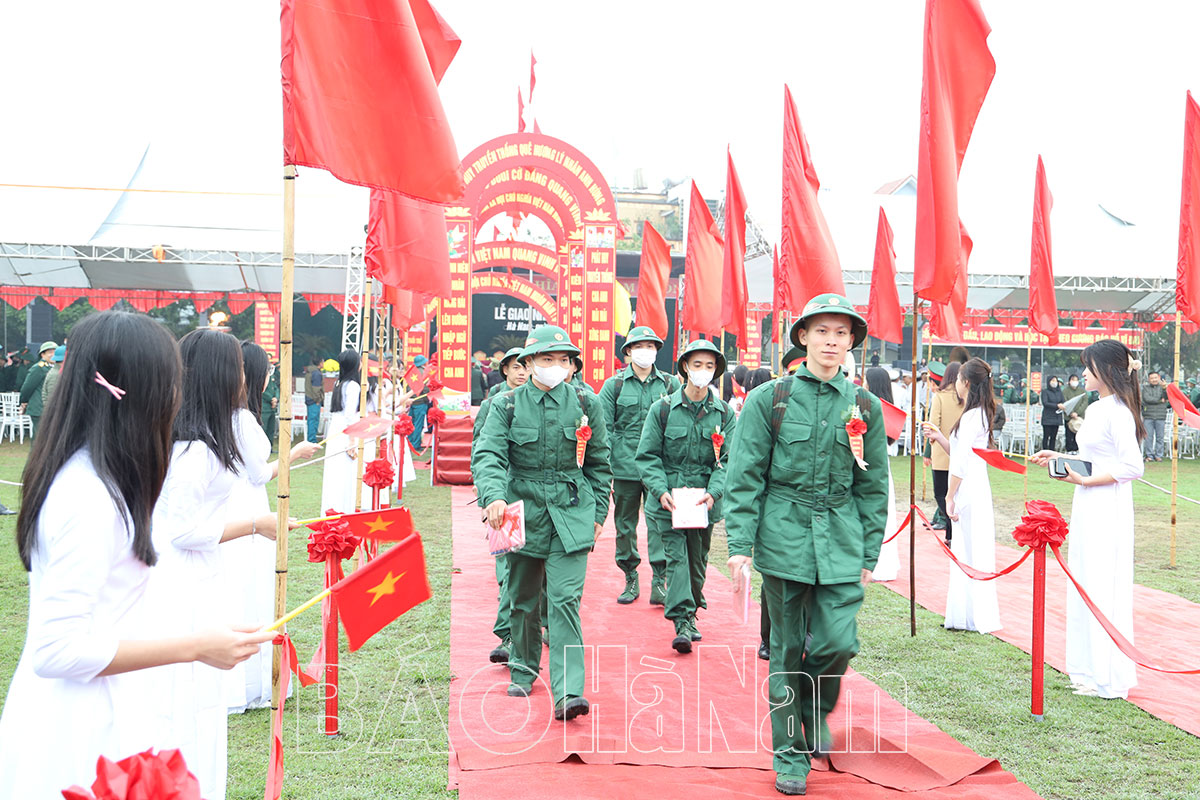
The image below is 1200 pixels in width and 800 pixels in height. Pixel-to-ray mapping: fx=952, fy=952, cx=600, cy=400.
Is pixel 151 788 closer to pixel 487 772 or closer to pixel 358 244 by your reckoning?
pixel 487 772

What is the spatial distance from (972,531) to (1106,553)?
1446 millimetres

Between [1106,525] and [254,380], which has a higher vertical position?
[254,380]

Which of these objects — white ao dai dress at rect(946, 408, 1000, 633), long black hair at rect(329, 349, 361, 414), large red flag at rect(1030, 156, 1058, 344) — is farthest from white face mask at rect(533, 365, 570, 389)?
large red flag at rect(1030, 156, 1058, 344)

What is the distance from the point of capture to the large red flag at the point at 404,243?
6.21 meters

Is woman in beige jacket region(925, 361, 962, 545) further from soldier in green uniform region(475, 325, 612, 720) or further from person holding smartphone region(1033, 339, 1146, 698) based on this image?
soldier in green uniform region(475, 325, 612, 720)

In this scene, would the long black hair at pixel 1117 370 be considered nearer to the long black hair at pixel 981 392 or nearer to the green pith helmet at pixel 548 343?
the long black hair at pixel 981 392

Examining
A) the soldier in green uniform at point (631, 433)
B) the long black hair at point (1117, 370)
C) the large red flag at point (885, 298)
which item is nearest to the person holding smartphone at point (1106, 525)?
the long black hair at point (1117, 370)

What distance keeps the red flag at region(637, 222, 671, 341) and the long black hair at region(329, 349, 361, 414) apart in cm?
519

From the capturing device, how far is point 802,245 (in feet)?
22.9

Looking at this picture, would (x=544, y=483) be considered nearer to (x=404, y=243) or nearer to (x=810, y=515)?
(x=810, y=515)

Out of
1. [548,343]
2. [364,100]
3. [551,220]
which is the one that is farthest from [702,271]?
[551,220]

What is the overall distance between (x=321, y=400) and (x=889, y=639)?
54.1ft

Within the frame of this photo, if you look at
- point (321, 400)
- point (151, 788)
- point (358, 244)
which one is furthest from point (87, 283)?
point (151, 788)

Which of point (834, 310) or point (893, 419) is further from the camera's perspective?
point (893, 419)
